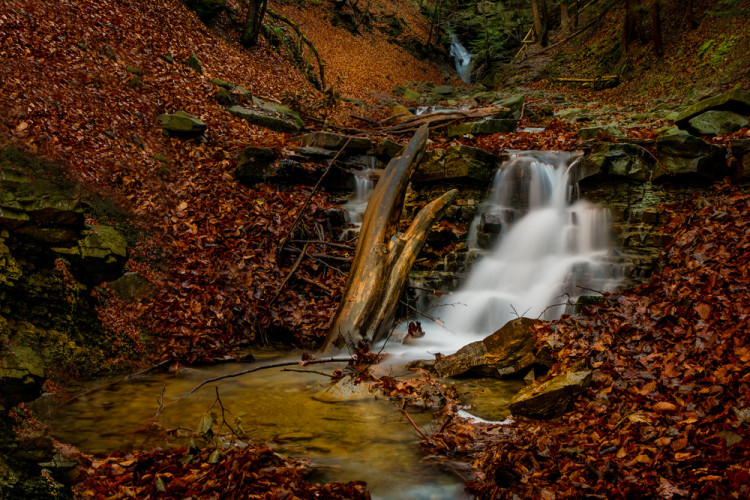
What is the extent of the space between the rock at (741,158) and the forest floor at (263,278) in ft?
1.09

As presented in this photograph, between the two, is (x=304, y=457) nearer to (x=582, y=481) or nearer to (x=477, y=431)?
(x=477, y=431)

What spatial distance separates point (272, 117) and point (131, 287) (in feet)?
21.0

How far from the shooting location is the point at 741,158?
6641mm

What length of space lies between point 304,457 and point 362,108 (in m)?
14.5

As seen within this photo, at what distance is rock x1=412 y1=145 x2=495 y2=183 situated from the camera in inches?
359

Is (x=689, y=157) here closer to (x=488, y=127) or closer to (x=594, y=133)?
(x=594, y=133)

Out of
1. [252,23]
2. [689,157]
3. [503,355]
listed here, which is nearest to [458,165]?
[689,157]

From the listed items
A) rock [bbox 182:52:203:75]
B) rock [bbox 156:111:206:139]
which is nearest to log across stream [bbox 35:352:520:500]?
rock [bbox 156:111:206:139]

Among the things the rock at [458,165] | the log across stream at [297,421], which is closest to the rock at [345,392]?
the log across stream at [297,421]

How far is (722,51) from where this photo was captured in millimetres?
13094

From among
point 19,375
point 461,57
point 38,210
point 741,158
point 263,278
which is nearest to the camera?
point 19,375

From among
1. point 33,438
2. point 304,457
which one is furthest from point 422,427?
point 33,438

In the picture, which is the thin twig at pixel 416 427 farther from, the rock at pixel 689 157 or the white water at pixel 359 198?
the rock at pixel 689 157

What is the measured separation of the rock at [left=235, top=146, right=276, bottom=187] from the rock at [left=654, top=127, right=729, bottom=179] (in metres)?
7.11
